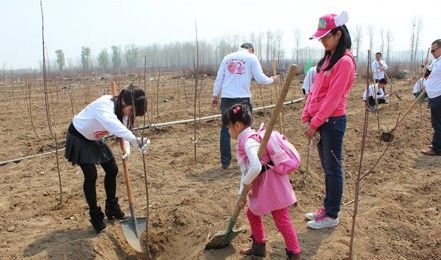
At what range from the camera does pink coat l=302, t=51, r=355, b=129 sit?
2785 millimetres

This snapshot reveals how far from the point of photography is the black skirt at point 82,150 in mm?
3088

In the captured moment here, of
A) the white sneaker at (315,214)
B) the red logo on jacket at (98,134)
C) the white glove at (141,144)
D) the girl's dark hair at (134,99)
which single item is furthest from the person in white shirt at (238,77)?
the white glove at (141,144)

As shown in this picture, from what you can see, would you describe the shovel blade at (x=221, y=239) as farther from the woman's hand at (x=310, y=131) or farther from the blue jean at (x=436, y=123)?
the blue jean at (x=436, y=123)

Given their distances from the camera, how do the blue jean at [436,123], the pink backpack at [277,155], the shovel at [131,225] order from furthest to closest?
1. the blue jean at [436,123]
2. the shovel at [131,225]
3. the pink backpack at [277,155]

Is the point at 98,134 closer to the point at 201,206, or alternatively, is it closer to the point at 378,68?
the point at 201,206

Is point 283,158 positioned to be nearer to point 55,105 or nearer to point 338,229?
point 338,229

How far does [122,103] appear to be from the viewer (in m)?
2.92

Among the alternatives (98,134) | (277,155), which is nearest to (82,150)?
(98,134)

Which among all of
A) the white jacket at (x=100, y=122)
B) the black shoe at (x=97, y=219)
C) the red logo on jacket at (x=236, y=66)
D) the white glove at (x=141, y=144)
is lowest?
the black shoe at (x=97, y=219)

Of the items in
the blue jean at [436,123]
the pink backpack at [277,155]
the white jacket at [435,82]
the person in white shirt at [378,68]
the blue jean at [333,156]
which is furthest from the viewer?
the person in white shirt at [378,68]

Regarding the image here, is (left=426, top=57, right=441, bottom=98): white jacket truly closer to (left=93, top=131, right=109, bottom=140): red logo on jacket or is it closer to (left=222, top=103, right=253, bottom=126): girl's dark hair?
(left=222, top=103, right=253, bottom=126): girl's dark hair

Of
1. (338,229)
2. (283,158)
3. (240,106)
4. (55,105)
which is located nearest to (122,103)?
(240,106)

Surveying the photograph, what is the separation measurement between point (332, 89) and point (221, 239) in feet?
4.31

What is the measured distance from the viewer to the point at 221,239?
291 centimetres
